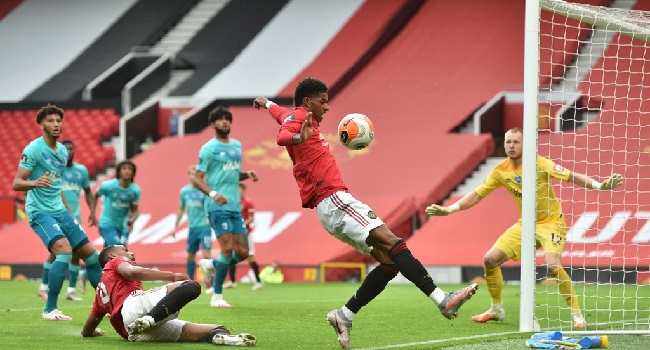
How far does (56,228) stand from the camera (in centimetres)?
1159

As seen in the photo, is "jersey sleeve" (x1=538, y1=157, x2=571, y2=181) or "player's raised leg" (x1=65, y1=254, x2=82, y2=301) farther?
"player's raised leg" (x1=65, y1=254, x2=82, y2=301)

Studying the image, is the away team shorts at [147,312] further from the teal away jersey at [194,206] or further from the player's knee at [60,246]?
the teal away jersey at [194,206]

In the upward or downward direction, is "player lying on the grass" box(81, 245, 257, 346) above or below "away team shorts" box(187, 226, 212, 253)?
above

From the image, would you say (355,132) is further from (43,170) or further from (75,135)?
(75,135)

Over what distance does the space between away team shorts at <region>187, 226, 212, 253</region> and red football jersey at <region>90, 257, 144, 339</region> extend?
10189 millimetres

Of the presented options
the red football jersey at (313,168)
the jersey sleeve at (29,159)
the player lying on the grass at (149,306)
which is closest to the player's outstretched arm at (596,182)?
the red football jersey at (313,168)

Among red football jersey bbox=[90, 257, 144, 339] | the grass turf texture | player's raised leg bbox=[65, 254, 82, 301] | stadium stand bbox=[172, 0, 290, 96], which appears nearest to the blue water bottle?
the grass turf texture

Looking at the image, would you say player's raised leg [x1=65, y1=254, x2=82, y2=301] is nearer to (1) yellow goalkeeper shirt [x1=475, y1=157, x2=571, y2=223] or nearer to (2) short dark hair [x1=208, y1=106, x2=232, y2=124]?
(2) short dark hair [x1=208, y1=106, x2=232, y2=124]

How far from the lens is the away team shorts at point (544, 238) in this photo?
1130cm

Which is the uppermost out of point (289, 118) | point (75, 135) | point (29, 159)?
point (289, 118)

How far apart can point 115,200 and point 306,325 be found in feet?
22.3

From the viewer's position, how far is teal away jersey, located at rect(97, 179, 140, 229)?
1708 cm

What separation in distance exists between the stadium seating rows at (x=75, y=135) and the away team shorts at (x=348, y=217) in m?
21.2

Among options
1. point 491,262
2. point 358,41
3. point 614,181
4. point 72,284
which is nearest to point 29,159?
point 72,284
